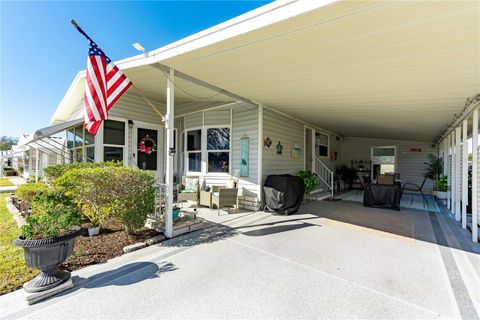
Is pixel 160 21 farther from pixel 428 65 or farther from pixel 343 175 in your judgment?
pixel 343 175

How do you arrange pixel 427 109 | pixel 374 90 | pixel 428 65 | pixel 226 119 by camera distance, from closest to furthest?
pixel 428 65 → pixel 374 90 → pixel 427 109 → pixel 226 119

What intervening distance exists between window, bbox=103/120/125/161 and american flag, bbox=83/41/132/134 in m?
2.79

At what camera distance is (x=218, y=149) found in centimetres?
690

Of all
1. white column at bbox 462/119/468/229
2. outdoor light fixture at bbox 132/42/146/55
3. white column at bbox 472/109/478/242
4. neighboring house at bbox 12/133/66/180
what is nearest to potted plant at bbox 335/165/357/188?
white column at bbox 462/119/468/229

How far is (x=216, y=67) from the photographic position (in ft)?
12.6

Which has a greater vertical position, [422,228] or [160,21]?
[160,21]

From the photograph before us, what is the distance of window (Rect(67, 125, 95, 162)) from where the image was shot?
6656mm

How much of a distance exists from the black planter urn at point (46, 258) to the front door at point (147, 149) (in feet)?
15.6

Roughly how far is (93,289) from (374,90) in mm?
5406

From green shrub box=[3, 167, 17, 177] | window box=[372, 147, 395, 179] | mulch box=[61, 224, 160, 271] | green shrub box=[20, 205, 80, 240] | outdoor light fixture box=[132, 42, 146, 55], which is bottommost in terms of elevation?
green shrub box=[3, 167, 17, 177]

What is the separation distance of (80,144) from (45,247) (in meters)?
6.32

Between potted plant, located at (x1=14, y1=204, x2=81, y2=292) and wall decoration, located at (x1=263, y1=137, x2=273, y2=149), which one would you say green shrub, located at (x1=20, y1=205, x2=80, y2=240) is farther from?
wall decoration, located at (x1=263, y1=137, x2=273, y2=149)

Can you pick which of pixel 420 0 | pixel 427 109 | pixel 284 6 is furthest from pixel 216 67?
pixel 427 109

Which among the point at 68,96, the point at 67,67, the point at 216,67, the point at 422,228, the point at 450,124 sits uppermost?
the point at 67,67
